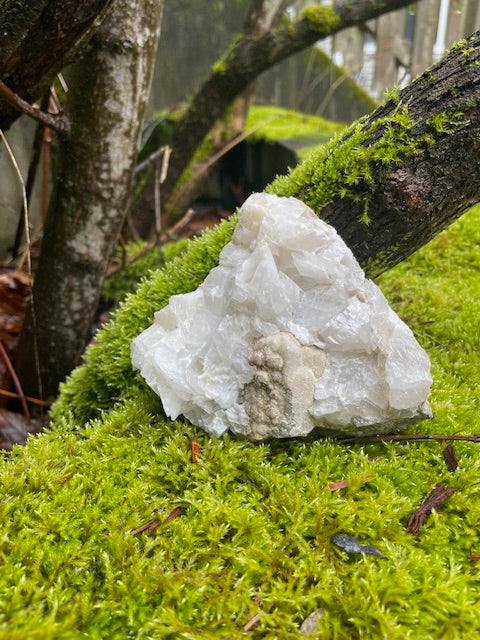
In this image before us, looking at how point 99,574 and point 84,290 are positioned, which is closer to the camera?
point 99,574

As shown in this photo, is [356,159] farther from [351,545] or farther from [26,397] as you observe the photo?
[26,397]

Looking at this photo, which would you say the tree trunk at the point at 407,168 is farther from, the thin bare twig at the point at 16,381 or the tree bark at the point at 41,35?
the thin bare twig at the point at 16,381

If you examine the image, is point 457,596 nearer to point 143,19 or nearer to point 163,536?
point 163,536

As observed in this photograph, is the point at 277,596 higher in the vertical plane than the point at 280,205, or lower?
lower

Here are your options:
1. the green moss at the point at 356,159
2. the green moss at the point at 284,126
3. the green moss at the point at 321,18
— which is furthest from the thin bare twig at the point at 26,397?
the green moss at the point at 284,126

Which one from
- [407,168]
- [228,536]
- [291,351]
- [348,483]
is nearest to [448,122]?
[407,168]

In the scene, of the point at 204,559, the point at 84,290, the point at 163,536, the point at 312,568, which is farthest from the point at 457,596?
the point at 84,290

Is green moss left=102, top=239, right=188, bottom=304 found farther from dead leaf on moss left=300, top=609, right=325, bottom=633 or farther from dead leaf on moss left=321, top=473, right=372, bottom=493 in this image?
dead leaf on moss left=300, top=609, right=325, bottom=633
